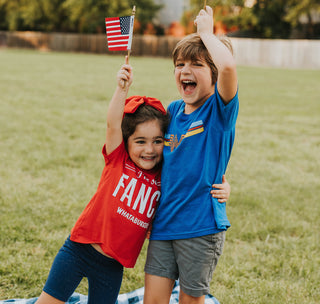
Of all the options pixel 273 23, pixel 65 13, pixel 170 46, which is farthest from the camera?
pixel 65 13

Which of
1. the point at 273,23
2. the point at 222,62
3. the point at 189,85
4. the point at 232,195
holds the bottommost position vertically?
the point at 232,195

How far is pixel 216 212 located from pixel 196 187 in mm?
149

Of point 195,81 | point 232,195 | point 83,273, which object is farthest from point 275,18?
point 83,273

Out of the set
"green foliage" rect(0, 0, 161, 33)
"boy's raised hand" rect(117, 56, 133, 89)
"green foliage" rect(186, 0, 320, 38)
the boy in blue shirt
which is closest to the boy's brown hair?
the boy in blue shirt

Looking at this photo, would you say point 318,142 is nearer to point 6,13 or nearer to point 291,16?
point 291,16

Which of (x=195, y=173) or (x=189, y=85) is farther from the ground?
(x=189, y=85)

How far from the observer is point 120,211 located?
75.1 inches

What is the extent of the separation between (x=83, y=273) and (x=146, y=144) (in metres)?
0.69

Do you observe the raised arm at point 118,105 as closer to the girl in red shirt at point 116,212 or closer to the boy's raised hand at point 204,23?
the girl in red shirt at point 116,212

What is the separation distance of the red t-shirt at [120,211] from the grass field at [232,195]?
2.93 ft

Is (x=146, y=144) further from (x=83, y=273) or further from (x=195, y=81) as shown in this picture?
(x=83, y=273)

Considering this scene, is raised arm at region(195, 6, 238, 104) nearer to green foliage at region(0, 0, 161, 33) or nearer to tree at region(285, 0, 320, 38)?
tree at region(285, 0, 320, 38)

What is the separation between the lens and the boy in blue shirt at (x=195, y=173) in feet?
5.99

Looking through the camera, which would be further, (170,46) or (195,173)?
(170,46)
